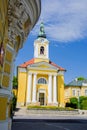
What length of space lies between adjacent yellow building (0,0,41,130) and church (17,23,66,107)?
3514cm

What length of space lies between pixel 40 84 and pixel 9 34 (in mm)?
37857

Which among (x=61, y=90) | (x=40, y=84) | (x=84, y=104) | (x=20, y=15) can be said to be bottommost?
(x=84, y=104)

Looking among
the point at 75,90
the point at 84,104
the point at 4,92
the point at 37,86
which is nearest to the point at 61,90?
the point at 37,86

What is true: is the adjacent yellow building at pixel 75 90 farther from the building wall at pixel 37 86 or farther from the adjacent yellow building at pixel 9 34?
the adjacent yellow building at pixel 9 34

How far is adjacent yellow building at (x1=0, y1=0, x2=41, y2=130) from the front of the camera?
23.4 ft

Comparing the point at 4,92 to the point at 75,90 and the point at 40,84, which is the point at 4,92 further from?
the point at 75,90

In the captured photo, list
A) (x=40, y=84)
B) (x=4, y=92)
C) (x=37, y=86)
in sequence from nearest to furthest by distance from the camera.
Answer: (x=4, y=92), (x=37, y=86), (x=40, y=84)

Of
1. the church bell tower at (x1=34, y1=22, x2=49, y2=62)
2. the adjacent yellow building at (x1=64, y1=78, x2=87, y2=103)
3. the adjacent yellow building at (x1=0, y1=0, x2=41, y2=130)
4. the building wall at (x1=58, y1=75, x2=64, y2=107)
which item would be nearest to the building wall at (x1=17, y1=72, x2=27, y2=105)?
the church bell tower at (x1=34, y1=22, x2=49, y2=62)

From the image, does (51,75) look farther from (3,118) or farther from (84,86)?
(3,118)

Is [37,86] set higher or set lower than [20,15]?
lower

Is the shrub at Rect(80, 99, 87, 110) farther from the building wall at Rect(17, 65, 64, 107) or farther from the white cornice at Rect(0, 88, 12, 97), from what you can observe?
the white cornice at Rect(0, 88, 12, 97)

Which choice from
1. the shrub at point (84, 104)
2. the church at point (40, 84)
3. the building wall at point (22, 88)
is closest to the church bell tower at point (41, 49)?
the church at point (40, 84)

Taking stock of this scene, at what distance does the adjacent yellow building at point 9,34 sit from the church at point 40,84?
1383 inches

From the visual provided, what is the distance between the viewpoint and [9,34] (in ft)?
26.1
